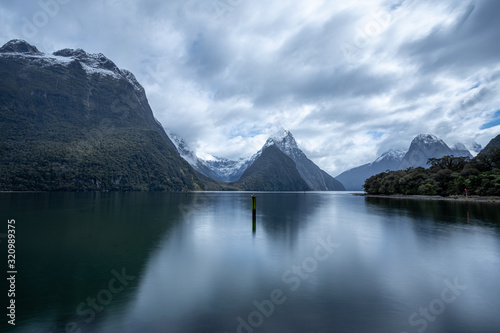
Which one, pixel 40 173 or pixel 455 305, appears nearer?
pixel 455 305

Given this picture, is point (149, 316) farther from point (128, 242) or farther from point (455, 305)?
point (128, 242)

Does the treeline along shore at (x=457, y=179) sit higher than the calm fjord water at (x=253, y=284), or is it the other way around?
the treeline along shore at (x=457, y=179)

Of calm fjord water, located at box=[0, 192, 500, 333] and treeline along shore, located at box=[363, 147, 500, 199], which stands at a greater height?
treeline along shore, located at box=[363, 147, 500, 199]

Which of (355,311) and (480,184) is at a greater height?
(480,184)

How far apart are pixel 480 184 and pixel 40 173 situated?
261808mm

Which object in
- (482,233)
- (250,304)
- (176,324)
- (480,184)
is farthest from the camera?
(480,184)

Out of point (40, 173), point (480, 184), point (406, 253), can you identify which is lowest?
point (406, 253)

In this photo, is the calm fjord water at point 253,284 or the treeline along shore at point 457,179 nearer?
the calm fjord water at point 253,284

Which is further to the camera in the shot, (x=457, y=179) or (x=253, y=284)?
(x=457, y=179)

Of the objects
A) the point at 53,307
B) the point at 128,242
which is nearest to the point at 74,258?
the point at 128,242

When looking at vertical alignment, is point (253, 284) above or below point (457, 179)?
below

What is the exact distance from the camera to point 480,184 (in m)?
97.2

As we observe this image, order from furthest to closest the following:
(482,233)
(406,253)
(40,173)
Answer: (40,173), (482,233), (406,253)

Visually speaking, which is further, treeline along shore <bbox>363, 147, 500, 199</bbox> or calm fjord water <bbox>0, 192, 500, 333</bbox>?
treeline along shore <bbox>363, 147, 500, 199</bbox>
